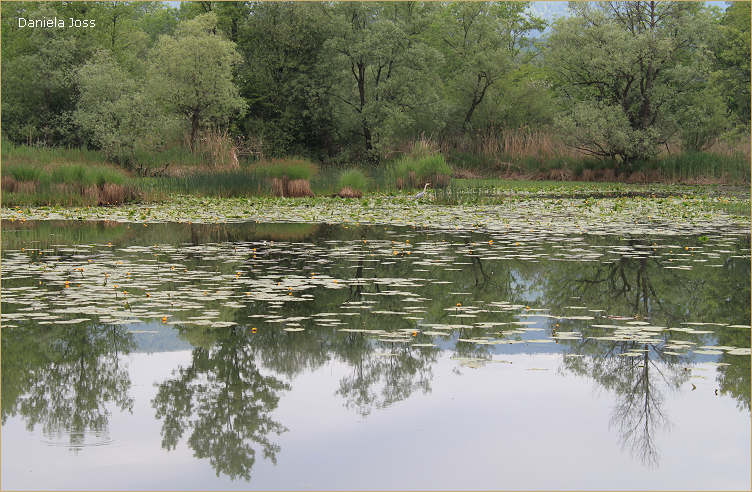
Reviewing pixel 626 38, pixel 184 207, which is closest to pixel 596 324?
pixel 184 207

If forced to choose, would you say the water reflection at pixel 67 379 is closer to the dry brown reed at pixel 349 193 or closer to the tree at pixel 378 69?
the dry brown reed at pixel 349 193

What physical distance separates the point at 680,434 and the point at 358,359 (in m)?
2.11

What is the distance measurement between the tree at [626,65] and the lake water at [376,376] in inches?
997

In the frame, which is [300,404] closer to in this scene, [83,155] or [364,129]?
[83,155]

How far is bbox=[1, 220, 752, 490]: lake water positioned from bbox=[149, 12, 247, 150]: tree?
28.7 metres

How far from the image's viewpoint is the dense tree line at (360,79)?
32812 millimetres

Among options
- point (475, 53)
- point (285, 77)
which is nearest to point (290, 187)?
point (285, 77)

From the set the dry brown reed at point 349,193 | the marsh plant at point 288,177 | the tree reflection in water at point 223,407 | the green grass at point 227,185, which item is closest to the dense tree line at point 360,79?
the green grass at point 227,185

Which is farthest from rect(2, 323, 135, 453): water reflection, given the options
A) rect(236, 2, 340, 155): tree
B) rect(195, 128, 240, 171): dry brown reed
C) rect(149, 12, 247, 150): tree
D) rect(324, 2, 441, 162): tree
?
rect(236, 2, 340, 155): tree

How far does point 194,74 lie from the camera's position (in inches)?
1430

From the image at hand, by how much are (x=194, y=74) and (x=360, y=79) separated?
9.86 metres

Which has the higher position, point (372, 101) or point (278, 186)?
point (372, 101)

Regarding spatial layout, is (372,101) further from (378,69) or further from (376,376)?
(376,376)

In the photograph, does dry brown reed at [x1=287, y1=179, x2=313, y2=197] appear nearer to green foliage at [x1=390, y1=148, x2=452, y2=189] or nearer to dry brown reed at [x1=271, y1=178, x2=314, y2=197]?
dry brown reed at [x1=271, y1=178, x2=314, y2=197]
